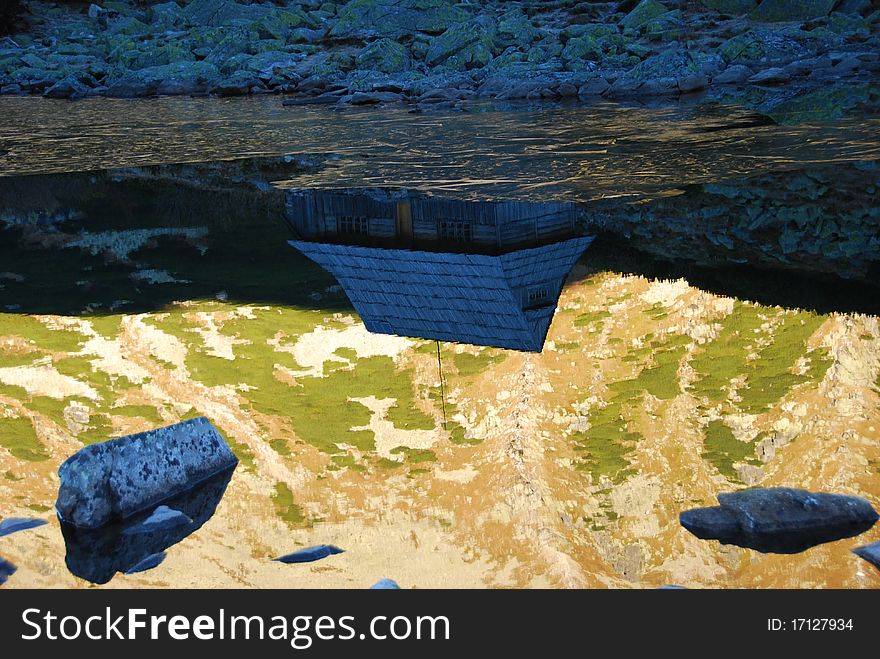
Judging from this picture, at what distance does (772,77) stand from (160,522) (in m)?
17.5

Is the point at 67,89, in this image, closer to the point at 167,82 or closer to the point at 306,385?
the point at 167,82

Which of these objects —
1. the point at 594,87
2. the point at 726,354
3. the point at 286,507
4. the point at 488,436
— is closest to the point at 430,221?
the point at 726,354

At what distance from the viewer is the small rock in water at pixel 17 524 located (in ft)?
12.9

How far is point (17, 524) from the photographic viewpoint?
3.98 m

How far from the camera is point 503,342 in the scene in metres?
5.98

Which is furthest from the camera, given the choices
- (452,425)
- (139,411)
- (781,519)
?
(139,411)

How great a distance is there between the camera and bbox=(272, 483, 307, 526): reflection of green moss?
13.3 feet

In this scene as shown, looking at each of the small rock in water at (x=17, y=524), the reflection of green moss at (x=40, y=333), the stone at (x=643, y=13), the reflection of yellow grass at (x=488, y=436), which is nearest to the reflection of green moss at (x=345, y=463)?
the reflection of yellow grass at (x=488, y=436)

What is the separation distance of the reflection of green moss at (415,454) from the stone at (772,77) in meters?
16.4

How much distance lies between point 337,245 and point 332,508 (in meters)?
4.48

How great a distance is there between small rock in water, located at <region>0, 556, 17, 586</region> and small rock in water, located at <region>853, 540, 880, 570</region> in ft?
10.1

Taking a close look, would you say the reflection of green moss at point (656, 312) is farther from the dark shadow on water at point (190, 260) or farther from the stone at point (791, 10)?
the stone at point (791, 10)

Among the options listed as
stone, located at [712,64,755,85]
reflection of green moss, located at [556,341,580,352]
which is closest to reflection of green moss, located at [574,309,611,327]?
reflection of green moss, located at [556,341,580,352]

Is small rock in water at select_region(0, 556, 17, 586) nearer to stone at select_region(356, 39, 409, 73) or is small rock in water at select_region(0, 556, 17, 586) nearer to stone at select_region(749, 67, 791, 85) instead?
stone at select_region(749, 67, 791, 85)
